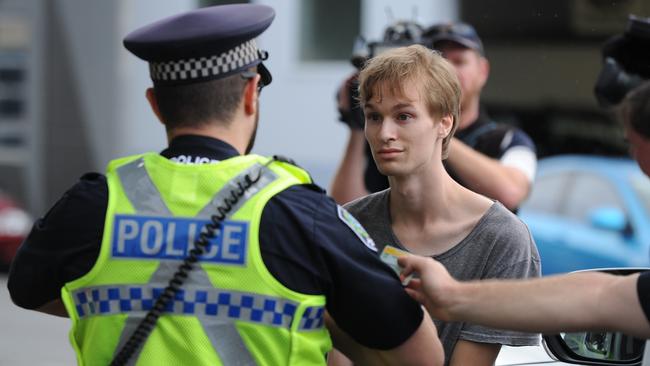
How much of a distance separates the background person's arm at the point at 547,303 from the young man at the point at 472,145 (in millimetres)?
1758

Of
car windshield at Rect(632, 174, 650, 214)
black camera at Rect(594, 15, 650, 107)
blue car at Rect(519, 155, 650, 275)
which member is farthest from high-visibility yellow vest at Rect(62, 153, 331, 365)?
car windshield at Rect(632, 174, 650, 214)

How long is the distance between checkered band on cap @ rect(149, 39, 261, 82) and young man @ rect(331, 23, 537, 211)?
1759 mm

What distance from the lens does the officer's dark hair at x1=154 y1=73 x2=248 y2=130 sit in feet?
7.93

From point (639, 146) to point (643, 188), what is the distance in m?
5.82

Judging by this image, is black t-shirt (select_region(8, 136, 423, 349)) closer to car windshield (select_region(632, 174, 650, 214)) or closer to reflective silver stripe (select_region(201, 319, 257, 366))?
reflective silver stripe (select_region(201, 319, 257, 366))

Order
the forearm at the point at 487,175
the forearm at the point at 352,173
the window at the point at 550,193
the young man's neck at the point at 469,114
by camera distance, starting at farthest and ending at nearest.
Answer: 1. the window at the point at 550,193
2. the forearm at the point at 352,173
3. the young man's neck at the point at 469,114
4. the forearm at the point at 487,175

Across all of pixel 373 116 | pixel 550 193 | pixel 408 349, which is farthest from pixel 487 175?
pixel 550 193

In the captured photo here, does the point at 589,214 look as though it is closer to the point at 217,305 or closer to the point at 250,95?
the point at 250,95

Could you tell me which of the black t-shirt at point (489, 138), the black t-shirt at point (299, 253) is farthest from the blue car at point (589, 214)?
the black t-shirt at point (299, 253)

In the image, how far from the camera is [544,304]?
7.48 feet

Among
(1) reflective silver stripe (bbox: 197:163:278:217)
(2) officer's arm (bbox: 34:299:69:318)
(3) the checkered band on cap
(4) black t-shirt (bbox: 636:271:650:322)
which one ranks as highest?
(3) the checkered band on cap

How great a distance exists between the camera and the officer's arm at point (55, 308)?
2.49 metres

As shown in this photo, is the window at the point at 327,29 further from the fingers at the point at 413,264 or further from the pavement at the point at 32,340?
the fingers at the point at 413,264

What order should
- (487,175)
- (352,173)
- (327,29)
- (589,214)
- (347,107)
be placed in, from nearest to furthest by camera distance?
(487,175)
(347,107)
(352,173)
(589,214)
(327,29)
